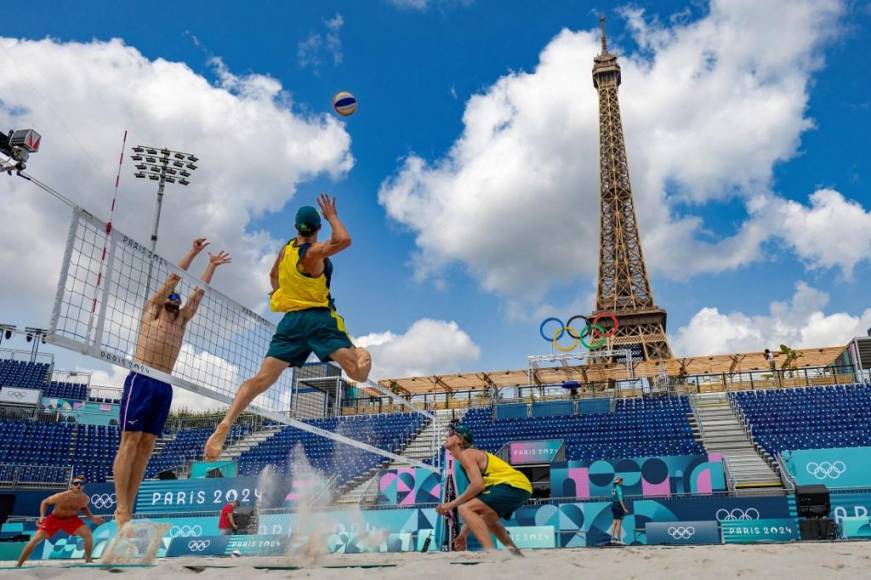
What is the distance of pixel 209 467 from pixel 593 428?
10831 mm

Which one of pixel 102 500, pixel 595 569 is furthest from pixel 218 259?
pixel 102 500

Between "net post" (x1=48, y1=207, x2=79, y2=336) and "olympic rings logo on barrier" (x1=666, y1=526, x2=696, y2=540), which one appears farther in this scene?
"olympic rings logo on barrier" (x1=666, y1=526, x2=696, y2=540)

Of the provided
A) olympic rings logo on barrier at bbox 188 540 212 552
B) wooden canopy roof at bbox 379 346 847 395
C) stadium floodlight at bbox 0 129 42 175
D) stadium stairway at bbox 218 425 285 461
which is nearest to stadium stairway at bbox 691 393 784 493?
wooden canopy roof at bbox 379 346 847 395

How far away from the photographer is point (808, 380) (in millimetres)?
22047

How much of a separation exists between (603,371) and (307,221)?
26.0 meters

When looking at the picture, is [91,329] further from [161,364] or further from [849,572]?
[849,572]

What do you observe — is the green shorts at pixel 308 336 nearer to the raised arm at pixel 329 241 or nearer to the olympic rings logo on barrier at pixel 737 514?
the raised arm at pixel 329 241

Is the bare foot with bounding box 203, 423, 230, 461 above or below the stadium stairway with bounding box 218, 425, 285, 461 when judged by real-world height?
below

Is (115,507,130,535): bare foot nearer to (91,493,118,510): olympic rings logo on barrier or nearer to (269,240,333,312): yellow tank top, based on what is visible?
(269,240,333,312): yellow tank top

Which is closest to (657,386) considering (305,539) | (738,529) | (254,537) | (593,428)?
(593,428)

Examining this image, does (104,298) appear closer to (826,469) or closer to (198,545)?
(198,545)

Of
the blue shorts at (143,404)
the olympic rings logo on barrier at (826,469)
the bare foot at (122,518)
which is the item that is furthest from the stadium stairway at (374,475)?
the bare foot at (122,518)

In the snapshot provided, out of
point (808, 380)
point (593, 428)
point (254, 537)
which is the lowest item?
point (254, 537)

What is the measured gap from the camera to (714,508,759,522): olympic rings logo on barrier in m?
11.2
